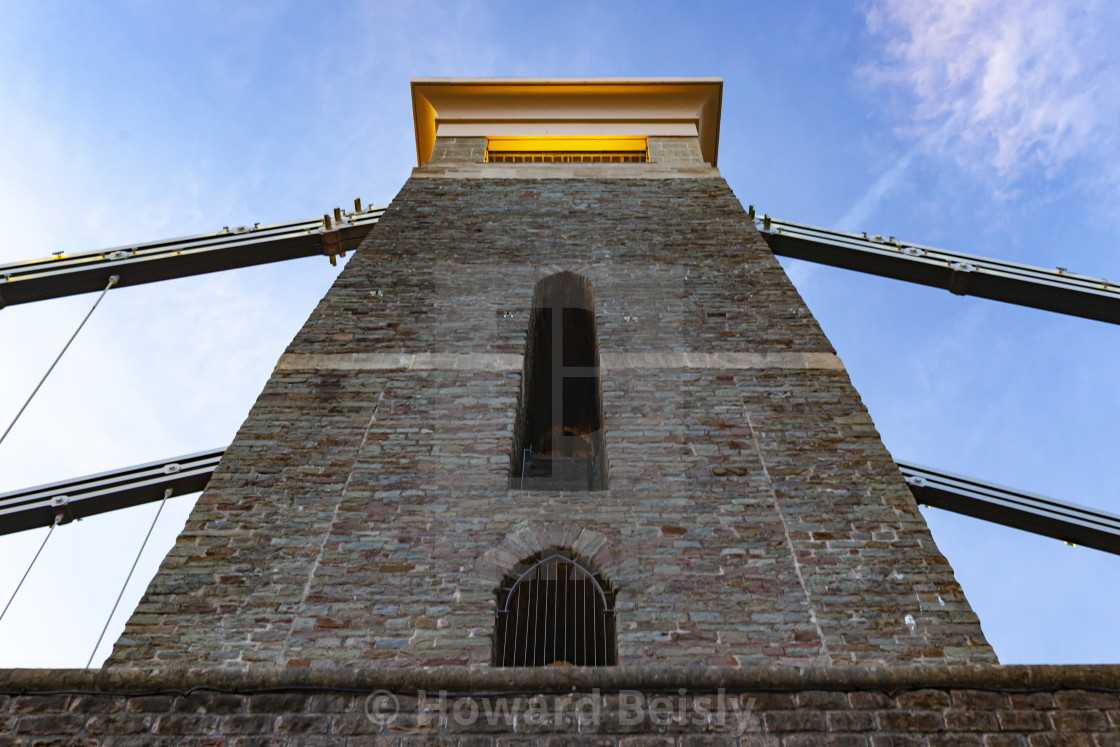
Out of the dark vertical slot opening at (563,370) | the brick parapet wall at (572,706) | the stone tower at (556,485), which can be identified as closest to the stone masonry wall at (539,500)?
the stone tower at (556,485)

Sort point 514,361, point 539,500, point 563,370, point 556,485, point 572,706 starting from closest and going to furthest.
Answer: point 572,706 < point 539,500 < point 556,485 < point 514,361 < point 563,370

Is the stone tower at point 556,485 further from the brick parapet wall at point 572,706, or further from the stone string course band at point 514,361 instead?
the brick parapet wall at point 572,706

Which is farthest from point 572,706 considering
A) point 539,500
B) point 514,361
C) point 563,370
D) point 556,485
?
point 563,370

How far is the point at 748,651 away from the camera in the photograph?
522 centimetres

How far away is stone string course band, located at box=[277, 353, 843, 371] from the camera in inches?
299

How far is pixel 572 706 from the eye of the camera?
4070 mm

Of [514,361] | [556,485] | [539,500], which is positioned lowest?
[539,500]

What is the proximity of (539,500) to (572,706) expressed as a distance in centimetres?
233

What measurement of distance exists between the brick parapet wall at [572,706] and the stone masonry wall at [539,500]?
0.95 metres

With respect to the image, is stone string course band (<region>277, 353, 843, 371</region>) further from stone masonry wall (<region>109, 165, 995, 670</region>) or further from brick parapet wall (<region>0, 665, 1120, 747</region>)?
brick parapet wall (<region>0, 665, 1120, 747</region>)

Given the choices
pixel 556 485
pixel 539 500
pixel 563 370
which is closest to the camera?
pixel 539 500

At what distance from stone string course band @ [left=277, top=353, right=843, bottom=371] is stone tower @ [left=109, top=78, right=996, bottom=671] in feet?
0.08

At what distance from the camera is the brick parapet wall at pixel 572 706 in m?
3.98

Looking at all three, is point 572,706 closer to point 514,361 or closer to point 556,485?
point 556,485
